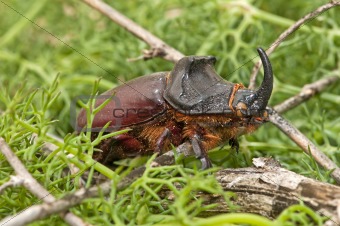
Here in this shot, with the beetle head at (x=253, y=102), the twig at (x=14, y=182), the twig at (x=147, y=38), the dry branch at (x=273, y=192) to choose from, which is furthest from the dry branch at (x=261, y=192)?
the twig at (x=147, y=38)

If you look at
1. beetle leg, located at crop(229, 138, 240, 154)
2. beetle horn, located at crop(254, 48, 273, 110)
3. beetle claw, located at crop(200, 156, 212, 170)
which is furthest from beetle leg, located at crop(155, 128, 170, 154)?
beetle horn, located at crop(254, 48, 273, 110)

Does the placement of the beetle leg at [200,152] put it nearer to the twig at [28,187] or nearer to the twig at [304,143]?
the twig at [304,143]

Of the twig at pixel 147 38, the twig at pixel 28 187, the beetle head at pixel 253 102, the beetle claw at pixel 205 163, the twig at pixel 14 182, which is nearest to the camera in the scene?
the twig at pixel 28 187

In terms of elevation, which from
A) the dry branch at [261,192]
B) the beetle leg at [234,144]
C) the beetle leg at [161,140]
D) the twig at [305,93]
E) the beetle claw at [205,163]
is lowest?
the dry branch at [261,192]

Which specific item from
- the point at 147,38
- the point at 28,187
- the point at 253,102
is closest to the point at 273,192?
the point at 253,102

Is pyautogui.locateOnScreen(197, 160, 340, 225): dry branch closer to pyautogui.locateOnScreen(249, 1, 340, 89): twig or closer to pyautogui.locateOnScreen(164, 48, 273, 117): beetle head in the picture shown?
pyautogui.locateOnScreen(164, 48, 273, 117): beetle head

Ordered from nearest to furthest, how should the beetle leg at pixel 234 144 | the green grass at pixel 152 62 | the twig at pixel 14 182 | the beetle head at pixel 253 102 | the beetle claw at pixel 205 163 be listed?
the twig at pixel 14 182
the green grass at pixel 152 62
the beetle claw at pixel 205 163
the beetle head at pixel 253 102
the beetle leg at pixel 234 144

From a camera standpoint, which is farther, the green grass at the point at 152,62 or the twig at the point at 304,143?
the twig at the point at 304,143
